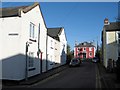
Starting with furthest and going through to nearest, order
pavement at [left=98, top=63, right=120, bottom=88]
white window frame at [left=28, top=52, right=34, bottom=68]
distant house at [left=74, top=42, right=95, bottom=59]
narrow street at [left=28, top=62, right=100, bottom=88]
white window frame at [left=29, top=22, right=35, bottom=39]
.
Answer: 1. distant house at [left=74, top=42, right=95, bottom=59]
2. white window frame at [left=29, top=22, right=35, bottom=39]
3. white window frame at [left=28, top=52, right=34, bottom=68]
4. narrow street at [left=28, top=62, right=100, bottom=88]
5. pavement at [left=98, top=63, right=120, bottom=88]

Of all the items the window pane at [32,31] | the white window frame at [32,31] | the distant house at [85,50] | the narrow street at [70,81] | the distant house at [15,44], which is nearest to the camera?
the narrow street at [70,81]

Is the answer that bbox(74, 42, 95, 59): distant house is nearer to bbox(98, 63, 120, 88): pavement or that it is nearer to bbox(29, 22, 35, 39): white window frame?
bbox(98, 63, 120, 88): pavement

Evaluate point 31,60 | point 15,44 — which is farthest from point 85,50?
point 15,44

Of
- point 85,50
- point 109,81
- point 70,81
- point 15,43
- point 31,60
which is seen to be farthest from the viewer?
point 85,50

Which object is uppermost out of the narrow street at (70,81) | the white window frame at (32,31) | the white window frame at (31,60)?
the white window frame at (32,31)

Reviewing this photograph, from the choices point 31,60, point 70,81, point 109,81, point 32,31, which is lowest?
point 70,81

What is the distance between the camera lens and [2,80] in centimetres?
1862

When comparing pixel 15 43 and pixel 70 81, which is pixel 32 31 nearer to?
pixel 15 43

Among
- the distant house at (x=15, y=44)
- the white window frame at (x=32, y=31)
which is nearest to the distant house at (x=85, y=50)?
the white window frame at (x=32, y=31)

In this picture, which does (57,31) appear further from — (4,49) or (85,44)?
(85,44)

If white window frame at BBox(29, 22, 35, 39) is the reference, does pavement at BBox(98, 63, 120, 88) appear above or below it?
below

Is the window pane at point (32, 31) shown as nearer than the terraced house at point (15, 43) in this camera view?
No

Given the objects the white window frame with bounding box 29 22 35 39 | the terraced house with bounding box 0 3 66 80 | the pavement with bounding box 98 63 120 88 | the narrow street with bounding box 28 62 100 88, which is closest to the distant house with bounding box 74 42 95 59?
the narrow street with bounding box 28 62 100 88

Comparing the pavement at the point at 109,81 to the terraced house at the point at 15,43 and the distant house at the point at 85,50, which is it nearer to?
the terraced house at the point at 15,43
